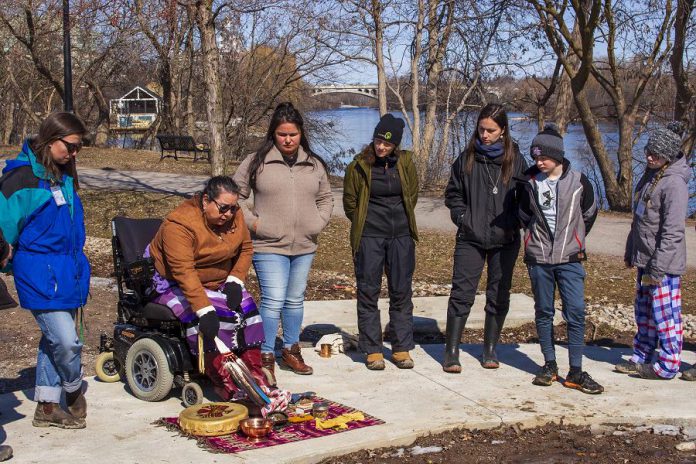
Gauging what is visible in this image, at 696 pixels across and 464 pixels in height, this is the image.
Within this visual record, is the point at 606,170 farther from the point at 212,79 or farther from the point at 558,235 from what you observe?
the point at 558,235

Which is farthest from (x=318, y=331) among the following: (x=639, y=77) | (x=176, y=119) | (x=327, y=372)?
(x=176, y=119)

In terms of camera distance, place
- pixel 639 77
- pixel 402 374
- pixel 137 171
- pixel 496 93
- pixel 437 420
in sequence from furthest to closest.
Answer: pixel 137 171 → pixel 496 93 → pixel 639 77 → pixel 402 374 → pixel 437 420

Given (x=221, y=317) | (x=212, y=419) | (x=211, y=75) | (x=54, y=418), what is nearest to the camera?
(x=212, y=419)

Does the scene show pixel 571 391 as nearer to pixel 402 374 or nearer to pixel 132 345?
pixel 402 374

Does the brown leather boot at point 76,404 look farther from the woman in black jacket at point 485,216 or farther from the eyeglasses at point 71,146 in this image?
the woman in black jacket at point 485,216

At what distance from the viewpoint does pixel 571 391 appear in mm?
5730

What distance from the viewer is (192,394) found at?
5.14 m

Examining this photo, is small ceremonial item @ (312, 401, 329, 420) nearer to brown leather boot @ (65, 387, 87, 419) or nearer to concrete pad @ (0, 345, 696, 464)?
concrete pad @ (0, 345, 696, 464)

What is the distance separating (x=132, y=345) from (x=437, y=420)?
1921 millimetres

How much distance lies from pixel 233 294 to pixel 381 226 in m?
1.29

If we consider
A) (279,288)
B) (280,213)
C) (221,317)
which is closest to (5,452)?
(221,317)

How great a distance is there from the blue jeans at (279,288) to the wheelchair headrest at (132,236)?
74 cm

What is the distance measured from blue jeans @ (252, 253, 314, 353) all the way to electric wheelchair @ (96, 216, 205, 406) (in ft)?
2.18

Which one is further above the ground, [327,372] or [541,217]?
[541,217]
